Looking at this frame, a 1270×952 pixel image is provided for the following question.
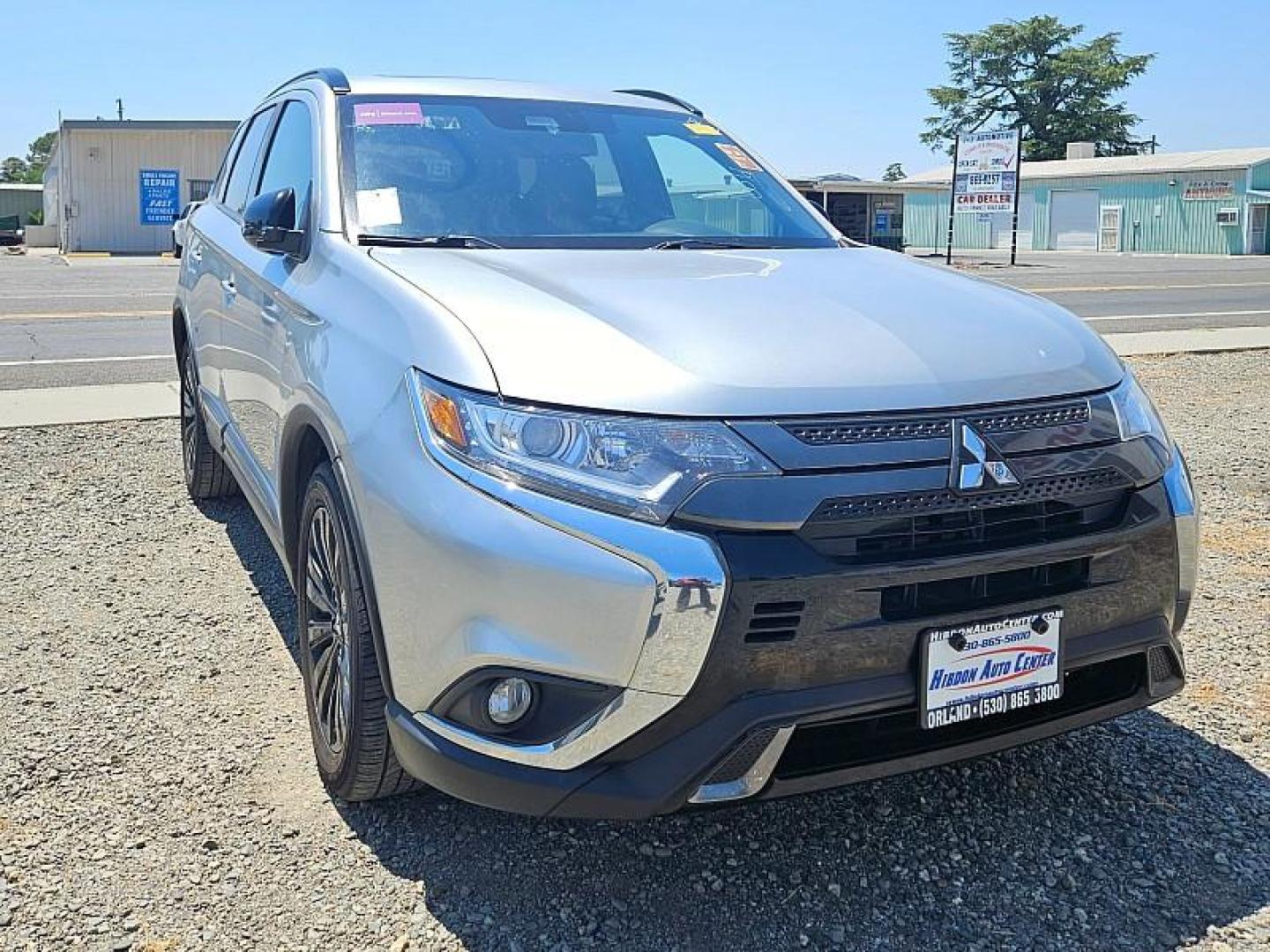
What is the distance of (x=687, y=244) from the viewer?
3.70 meters

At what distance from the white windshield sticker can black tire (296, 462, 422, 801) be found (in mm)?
795

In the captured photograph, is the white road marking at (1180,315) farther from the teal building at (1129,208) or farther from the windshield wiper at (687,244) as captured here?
the teal building at (1129,208)

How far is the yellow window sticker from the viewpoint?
435 cm

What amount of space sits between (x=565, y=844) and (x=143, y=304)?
55.5 ft

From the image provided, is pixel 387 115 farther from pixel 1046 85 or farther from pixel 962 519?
pixel 1046 85

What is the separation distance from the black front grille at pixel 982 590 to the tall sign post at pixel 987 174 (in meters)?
34.0

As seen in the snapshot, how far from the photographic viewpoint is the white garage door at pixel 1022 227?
178 ft

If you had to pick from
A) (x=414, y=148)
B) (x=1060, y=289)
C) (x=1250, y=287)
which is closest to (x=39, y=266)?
(x=1060, y=289)

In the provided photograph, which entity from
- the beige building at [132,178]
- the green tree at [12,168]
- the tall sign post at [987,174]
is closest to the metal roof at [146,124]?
the beige building at [132,178]

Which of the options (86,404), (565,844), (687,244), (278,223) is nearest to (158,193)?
(86,404)

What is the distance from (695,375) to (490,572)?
55cm

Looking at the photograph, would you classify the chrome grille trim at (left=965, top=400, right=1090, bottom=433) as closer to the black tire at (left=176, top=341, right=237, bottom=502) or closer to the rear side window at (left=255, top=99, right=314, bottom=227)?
the rear side window at (left=255, top=99, right=314, bottom=227)

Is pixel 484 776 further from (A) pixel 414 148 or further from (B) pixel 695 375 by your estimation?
(A) pixel 414 148

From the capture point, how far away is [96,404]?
8.47 metres
